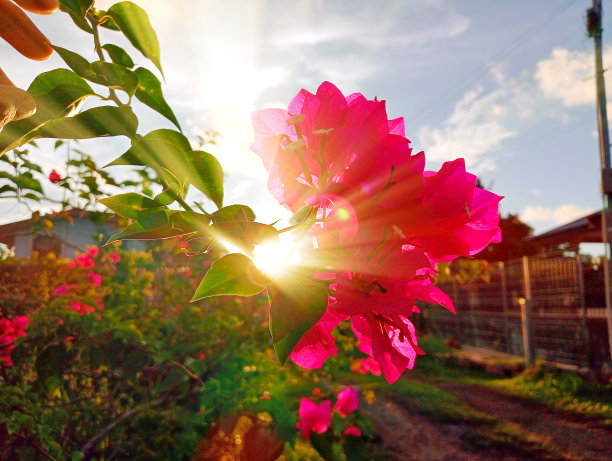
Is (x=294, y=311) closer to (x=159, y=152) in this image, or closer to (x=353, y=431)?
(x=159, y=152)

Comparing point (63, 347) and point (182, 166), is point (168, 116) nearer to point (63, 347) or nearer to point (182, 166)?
point (182, 166)

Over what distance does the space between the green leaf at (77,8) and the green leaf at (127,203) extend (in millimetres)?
202

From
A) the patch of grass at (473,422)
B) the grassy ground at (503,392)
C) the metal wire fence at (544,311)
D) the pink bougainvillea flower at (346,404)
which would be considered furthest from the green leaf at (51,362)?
the metal wire fence at (544,311)

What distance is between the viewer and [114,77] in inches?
17.8

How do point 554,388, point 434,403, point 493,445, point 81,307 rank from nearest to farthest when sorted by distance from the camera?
point 81,307 < point 493,445 < point 434,403 < point 554,388

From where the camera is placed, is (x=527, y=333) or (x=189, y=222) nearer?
(x=189, y=222)

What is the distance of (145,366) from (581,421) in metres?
4.74

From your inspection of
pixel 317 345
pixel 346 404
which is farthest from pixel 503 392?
pixel 317 345

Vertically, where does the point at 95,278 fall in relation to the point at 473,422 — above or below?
above

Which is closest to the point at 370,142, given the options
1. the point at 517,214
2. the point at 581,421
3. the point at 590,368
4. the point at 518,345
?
the point at 581,421

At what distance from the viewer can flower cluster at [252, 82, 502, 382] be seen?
1.15 feet

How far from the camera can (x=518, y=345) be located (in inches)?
328

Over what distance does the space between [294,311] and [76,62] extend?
0.32m

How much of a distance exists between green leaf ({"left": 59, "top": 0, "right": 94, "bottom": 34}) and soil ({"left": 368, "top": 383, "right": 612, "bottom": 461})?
156 inches
